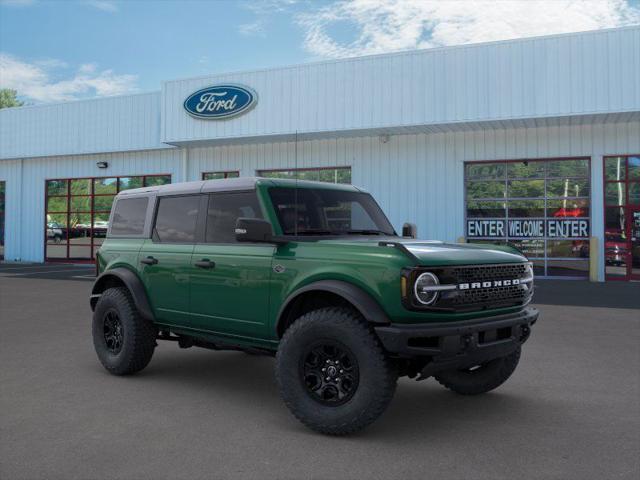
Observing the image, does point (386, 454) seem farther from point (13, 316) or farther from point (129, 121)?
point (129, 121)

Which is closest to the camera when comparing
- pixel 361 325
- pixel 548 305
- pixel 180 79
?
pixel 361 325

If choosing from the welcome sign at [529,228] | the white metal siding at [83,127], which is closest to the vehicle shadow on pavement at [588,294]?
the welcome sign at [529,228]

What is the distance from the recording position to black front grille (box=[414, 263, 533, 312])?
432 centimetres

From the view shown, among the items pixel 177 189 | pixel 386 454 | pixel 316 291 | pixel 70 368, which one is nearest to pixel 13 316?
pixel 70 368

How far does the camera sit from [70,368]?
6.53 metres

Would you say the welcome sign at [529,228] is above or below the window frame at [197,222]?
above

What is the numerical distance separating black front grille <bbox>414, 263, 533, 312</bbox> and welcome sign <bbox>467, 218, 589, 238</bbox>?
47.7 ft

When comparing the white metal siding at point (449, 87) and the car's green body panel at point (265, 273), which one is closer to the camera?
the car's green body panel at point (265, 273)

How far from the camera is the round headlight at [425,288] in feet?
13.8

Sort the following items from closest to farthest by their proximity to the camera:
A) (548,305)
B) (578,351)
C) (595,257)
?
(578,351)
(548,305)
(595,257)

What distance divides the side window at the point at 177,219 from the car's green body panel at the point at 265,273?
10cm

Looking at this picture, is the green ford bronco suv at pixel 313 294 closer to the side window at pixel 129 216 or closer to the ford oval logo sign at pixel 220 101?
the side window at pixel 129 216

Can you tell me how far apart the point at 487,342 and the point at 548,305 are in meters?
8.35

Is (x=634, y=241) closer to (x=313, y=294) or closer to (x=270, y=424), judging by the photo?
(x=313, y=294)
